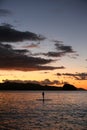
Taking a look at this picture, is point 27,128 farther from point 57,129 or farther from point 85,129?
point 85,129

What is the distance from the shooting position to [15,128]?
42625 millimetres

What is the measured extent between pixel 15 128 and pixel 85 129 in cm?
1029

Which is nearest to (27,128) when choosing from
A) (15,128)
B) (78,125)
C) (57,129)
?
(15,128)

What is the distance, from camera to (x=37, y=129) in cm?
4172

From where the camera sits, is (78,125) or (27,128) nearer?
(27,128)

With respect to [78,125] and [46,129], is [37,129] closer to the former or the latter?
[46,129]

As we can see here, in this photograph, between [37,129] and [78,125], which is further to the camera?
[78,125]

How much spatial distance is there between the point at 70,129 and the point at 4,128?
9630 mm

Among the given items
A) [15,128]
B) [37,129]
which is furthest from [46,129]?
[15,128]

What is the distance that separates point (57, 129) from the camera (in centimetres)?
4134

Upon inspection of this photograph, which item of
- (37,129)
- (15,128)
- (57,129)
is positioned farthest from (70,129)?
(15,128)

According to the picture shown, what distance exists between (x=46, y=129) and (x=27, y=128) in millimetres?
3220

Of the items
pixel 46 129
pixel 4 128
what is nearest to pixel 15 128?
pixel 4 128

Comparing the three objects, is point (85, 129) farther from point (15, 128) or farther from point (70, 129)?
point (15, 128)
